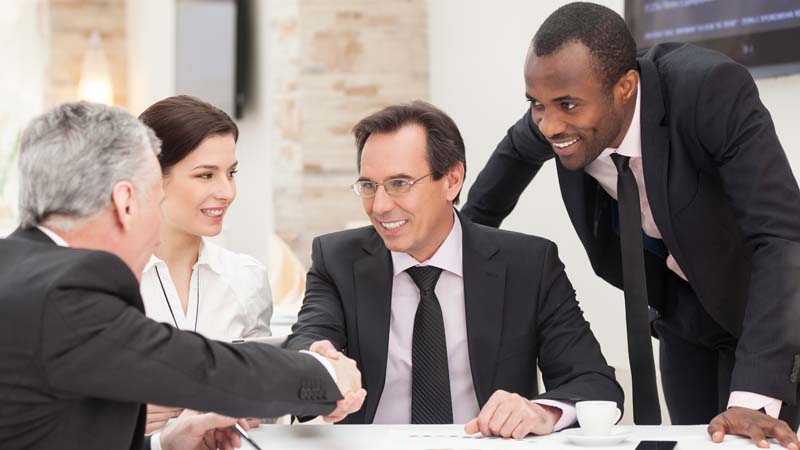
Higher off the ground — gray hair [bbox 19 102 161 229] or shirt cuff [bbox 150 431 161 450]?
gray hair [bbox 19 102 161 229]

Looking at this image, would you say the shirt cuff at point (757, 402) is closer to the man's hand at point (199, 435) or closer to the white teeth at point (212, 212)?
the man's hand at point (199, 435)

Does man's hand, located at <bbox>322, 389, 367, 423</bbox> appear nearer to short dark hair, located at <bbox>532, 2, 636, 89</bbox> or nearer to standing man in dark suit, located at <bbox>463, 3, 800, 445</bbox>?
standing man in dark suit, located at <bbox>463, 3, 800, 445</bbox>

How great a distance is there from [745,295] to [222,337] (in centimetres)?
123

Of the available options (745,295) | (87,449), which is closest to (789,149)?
(745,295)

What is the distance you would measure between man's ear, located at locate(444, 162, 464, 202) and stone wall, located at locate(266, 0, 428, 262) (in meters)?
2.60

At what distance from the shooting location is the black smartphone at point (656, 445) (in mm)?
1772

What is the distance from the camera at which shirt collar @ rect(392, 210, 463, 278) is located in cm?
248

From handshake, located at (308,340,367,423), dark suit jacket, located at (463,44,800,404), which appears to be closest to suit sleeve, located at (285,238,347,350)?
handshake, located at (308,340,367,423)

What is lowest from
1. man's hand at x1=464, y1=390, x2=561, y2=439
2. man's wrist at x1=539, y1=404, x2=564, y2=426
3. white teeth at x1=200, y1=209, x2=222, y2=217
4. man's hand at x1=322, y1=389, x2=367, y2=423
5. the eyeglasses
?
man's wrist at x1=539, y1=404, x2=564, y2=426

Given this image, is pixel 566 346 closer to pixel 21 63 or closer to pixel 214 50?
pixel 214 50

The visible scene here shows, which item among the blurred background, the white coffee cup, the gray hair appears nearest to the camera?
the gray hair

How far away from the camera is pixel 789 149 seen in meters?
3.14

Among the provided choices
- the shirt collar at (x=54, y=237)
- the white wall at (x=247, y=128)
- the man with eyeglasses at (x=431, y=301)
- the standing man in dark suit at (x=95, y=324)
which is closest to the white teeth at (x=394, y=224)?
the man with eyeglasses at (x=431, y=301)

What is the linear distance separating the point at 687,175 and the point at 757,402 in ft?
1.80
